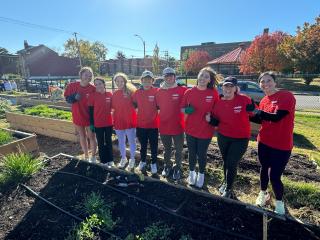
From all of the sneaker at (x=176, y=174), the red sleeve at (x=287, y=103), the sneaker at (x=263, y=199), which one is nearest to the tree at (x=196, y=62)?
the sneaker at (x=176, y=174)

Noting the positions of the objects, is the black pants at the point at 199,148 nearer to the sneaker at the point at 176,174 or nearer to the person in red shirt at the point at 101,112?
the sneaker at the point at 176,174

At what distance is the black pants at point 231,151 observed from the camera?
344 cm

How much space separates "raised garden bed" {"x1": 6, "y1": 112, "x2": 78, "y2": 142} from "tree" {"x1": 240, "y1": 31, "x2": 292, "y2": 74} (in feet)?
77.3

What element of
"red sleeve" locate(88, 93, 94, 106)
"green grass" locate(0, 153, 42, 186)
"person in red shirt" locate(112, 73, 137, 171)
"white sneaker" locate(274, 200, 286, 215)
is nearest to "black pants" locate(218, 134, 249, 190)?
"white sneaker" locate(274, 200, 286, 215)

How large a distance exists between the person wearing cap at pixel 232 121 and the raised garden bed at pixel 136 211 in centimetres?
72

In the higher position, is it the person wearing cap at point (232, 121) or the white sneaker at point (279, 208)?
the person wearing cap at point (232, 121)

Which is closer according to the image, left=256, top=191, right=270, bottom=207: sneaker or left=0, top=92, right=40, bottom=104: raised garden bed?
left=256, top=191, right=270, bottom=207: sneaker

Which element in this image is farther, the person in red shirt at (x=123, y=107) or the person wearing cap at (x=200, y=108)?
the person in red shirt at (x=123, y=107)

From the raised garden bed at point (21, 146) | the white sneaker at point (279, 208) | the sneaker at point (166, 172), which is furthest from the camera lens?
the raised garden bed at point (21, 146)

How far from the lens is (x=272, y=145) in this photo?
311cm

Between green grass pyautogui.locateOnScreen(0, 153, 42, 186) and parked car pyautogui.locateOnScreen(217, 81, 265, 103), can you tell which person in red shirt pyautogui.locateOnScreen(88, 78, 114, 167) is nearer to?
green grass pyautogui.locateOnScreen(0, 153, 42, 186)

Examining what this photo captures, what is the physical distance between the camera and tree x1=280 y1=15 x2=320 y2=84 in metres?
22.7

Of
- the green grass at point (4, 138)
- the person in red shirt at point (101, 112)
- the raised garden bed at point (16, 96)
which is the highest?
the person in red shirt at point (101, 112)

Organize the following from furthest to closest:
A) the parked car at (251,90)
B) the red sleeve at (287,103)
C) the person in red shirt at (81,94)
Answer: the parked car at (251,90), the person in red shirt at (81,94), the red sleeve at (287,103)
